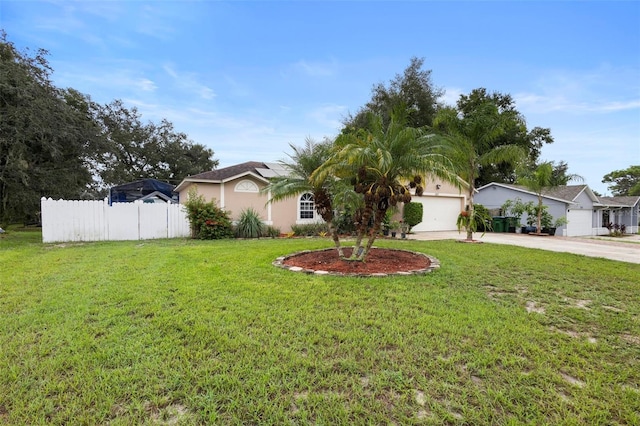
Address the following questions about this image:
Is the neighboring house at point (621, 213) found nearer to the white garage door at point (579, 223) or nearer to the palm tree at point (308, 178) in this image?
the white garage door at point (579, 223)

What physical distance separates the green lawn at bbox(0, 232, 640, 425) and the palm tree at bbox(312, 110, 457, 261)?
1761mm

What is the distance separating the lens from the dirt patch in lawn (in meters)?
6.24

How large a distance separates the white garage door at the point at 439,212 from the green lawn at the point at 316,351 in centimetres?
1280

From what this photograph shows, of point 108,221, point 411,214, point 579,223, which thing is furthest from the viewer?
point 579,223

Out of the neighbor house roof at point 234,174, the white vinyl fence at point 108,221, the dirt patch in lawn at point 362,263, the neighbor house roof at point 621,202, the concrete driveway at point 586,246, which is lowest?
the concrete driveway at point 586,246

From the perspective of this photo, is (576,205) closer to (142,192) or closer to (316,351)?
(316,351)

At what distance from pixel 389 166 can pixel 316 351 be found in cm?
408

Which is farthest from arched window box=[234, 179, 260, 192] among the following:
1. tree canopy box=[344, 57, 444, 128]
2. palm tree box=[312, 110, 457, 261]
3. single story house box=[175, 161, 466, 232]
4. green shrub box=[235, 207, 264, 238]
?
tree canopy box=[344, 57, 444, 128]

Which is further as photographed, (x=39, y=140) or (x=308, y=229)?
(x=308, y=229)

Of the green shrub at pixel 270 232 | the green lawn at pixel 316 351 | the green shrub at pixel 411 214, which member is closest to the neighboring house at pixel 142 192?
the green shrub at pixel 270 232

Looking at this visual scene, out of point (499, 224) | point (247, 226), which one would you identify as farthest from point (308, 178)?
point (499, 224)

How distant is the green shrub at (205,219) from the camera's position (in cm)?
1236

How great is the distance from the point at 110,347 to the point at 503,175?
32.8m

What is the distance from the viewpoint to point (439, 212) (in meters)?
19.0
